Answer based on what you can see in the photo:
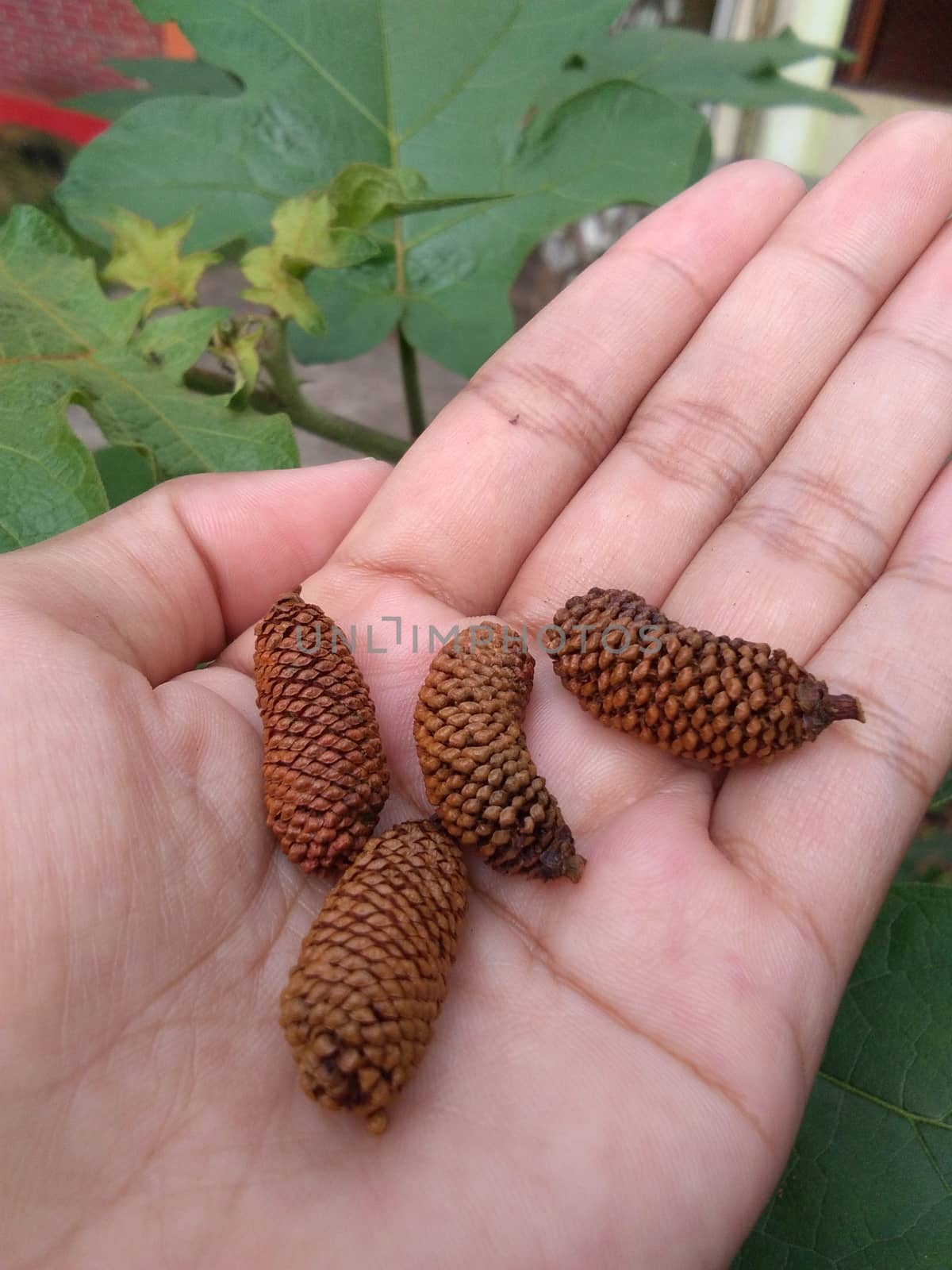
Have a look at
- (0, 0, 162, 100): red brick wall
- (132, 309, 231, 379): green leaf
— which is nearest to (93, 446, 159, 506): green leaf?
(132, 309, 231, 379): green leaf

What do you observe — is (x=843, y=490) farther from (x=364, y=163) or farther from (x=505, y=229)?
(x=364, y=163)

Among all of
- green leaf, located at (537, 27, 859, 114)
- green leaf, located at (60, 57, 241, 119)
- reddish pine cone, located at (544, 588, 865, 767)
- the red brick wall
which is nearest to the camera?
reddish pine cone, located at (544, 588, 865, 767)

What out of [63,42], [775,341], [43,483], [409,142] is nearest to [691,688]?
[775,341]

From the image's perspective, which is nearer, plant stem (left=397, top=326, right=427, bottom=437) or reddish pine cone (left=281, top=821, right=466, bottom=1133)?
reddish pine cone (left=281, top=821, right=466, bottom=1133)

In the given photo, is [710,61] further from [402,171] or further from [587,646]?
[587,646]

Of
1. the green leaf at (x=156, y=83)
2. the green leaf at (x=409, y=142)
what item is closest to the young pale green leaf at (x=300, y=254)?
the green leaf at (x=409, y=142)

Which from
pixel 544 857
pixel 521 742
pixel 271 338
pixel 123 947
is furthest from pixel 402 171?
pixel 123 947

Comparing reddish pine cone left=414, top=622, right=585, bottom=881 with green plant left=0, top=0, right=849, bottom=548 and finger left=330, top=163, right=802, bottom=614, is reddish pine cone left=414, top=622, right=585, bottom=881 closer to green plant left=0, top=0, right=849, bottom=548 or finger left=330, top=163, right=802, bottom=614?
finger left=330, top=163, right=802, bottom=614

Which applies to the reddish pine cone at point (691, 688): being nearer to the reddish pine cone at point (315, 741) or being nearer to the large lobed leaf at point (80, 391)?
the reddish pine cone at point (315, 741)
